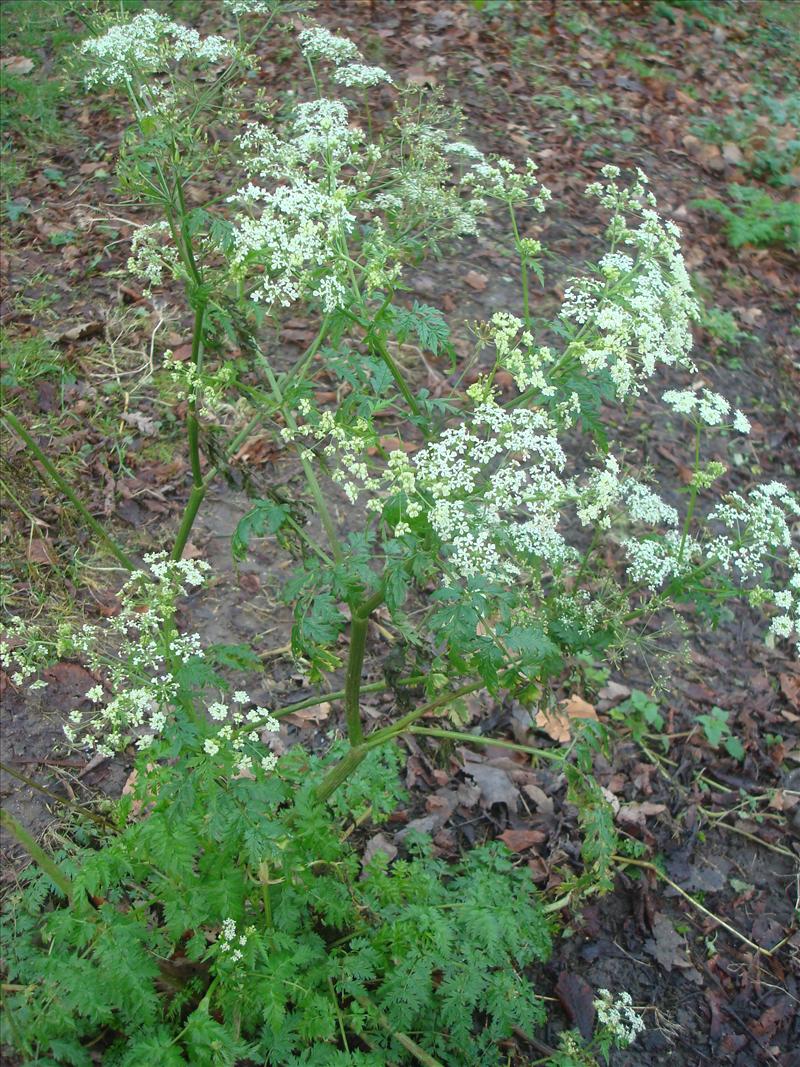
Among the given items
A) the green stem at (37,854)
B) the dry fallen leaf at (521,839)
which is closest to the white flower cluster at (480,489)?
the green stem at (37,854)

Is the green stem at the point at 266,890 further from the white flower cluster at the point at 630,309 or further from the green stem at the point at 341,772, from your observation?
the white flower cluster at the point at 630,309

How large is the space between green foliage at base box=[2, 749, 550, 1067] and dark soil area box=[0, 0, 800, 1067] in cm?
43

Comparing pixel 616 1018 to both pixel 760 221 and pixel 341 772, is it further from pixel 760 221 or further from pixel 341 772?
pixel 760 221

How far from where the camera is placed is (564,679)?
3914mm

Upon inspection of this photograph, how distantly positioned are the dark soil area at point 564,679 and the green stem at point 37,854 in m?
0.80

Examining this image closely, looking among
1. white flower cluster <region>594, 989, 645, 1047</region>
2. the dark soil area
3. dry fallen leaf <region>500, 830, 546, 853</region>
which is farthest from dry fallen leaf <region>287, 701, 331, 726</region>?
white flower cluster <region>594, 989, 645, 1047</region>

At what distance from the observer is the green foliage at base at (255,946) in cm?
214

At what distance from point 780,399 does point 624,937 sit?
352cm

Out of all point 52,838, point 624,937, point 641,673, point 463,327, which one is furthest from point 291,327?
point 624,937

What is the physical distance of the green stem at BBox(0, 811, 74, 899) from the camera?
6.71 feet

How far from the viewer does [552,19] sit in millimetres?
7977

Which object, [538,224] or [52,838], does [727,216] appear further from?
[52,838]

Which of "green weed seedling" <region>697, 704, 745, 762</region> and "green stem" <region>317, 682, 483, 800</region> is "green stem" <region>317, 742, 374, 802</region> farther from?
"green weed seedling" <region>697, 704, 745, 762</region>

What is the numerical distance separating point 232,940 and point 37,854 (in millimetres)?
548
